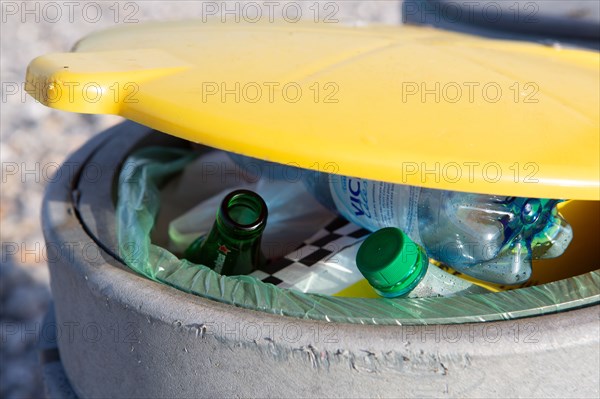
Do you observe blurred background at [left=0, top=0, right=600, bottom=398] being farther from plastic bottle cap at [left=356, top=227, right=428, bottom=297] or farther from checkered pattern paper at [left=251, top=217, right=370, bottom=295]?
plastic bottle cap at [left=356, top=227, right=428, bottom=297]

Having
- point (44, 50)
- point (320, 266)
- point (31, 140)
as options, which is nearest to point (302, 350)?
point (320, 266)

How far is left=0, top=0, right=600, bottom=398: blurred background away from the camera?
1623mm

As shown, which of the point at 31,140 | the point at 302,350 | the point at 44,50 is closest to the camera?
the point at 302,350

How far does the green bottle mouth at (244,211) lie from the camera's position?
3.43ft

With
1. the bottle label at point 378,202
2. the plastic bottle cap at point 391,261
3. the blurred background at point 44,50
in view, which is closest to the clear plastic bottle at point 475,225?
the bottle label at point 378,202

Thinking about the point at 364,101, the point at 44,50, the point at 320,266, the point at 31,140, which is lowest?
the point at 31,140

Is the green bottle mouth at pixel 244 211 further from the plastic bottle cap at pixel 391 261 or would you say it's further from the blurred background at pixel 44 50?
the blurred background at pixel 44 50

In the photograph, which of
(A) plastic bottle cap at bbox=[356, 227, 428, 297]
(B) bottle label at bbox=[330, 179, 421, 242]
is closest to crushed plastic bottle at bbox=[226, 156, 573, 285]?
(B) bottle label at bbox=[330, 179, 421, 242]

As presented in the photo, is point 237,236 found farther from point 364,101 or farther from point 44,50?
point 44,50

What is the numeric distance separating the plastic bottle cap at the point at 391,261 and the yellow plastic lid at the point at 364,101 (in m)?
0.12

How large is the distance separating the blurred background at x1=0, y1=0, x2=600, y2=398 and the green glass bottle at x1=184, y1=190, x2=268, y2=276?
1.58 ft

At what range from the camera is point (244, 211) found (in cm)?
111

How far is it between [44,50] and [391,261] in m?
2.84

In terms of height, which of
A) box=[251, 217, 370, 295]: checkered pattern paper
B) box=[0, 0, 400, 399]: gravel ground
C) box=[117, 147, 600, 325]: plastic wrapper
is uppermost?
box=[117, 147, 600, 325]: plastic wrapper
